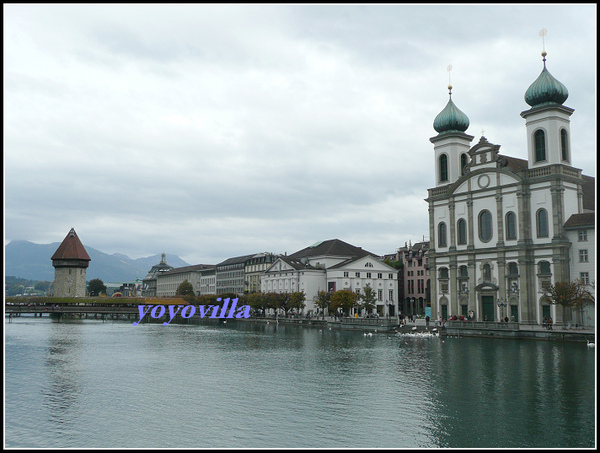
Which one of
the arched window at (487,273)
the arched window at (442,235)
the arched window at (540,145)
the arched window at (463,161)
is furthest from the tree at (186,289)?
the arched window at (540,145)

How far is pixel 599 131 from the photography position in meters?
9.07

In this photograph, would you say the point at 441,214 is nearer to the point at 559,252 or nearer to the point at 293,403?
the point at 559,252

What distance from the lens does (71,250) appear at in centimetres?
13725

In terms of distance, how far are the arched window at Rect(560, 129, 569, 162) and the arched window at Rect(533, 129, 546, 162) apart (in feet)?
7.12

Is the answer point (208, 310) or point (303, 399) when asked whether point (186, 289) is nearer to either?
point (208, 310)

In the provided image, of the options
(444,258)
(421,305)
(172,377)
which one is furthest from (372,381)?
(421,305)

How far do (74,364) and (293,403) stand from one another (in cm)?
2048

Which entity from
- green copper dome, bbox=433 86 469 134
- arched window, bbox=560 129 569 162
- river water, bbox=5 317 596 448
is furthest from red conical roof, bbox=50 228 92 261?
arched window, bbox=560 129 569 162

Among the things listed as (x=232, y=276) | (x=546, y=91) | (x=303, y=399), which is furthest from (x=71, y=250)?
(x=303, y=399)

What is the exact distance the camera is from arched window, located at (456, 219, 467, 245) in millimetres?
75875

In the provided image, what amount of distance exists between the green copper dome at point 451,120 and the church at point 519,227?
275 inches

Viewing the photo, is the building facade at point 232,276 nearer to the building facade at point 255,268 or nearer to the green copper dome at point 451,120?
the building facade at point 255,268

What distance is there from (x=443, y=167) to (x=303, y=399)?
62.3 metres

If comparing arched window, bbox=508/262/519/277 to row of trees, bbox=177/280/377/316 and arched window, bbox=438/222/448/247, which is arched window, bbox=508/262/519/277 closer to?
arched window, bbox=438/222/448/247
